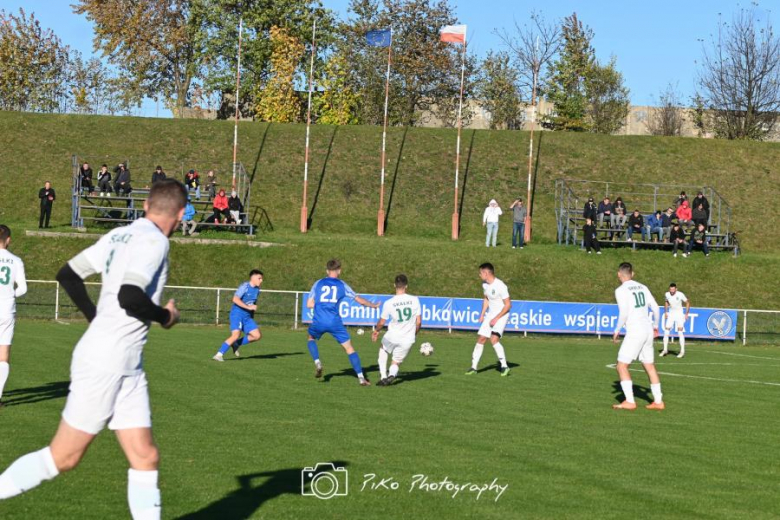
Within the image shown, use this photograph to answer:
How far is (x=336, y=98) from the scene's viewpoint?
68875 millimetres

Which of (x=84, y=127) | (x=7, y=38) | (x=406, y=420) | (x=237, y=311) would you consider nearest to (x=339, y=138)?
(x=84, y=127)

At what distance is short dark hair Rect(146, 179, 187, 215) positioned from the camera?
20.8 ft

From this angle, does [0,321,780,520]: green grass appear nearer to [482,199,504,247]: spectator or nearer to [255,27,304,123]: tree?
[482,199,504,247]: spectator

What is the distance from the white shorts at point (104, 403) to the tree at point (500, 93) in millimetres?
66736

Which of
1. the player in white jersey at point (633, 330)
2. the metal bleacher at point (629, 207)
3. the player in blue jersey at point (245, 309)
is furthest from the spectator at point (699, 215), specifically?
the player in white jersey at point (633, 330)

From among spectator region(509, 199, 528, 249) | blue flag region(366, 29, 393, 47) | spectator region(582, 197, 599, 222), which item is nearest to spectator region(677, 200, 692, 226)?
spectator region(582, 197, 599, 222)

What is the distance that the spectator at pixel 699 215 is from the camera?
141 feet

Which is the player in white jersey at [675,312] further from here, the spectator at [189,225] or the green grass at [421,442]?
the spectator at [189,225]

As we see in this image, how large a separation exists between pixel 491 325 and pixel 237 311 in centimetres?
586

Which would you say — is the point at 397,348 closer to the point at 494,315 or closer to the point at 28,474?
the point at 494,315

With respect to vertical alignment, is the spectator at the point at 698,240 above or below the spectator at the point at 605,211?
below

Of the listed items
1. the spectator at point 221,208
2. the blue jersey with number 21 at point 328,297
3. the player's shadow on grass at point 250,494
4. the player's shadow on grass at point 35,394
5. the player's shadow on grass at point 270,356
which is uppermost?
the spectator at point 221,208

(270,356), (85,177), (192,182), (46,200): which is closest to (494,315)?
(270,356)

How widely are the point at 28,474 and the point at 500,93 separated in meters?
68.2
